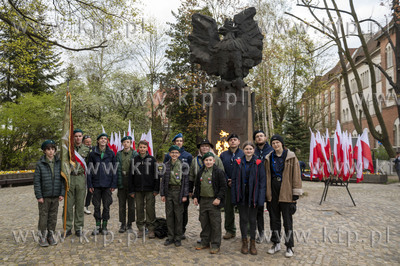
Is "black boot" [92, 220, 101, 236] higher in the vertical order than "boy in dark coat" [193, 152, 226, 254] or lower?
lower

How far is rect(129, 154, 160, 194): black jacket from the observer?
5488mm

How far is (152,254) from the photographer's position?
451 cm

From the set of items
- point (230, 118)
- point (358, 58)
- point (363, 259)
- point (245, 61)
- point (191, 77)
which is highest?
point (358, 58)

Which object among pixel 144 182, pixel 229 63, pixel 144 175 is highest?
pixel 229 63

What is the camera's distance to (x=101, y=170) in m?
5.59

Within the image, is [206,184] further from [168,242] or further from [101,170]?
[101,170]

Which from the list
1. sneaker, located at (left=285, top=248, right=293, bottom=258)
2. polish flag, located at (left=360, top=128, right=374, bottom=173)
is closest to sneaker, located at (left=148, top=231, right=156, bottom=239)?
sneaker, located at (left=285, top=248, right=293, bottom=258)

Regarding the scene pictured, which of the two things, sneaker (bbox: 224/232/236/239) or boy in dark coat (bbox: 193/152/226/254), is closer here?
boy in dark coat (bbox: 193/152/226/254)

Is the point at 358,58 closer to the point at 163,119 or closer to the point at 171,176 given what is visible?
the point at 163,119

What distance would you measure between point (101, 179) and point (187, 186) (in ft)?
5.82

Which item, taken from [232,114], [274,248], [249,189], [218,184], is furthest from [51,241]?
[232,114]

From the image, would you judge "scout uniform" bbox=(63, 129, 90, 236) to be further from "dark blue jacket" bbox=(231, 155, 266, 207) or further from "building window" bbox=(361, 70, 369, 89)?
"building window" bbox=(361, 70, 369, 89)

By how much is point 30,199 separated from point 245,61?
29.5ft

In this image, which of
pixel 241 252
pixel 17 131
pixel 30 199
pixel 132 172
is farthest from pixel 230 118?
pixel 17 131
